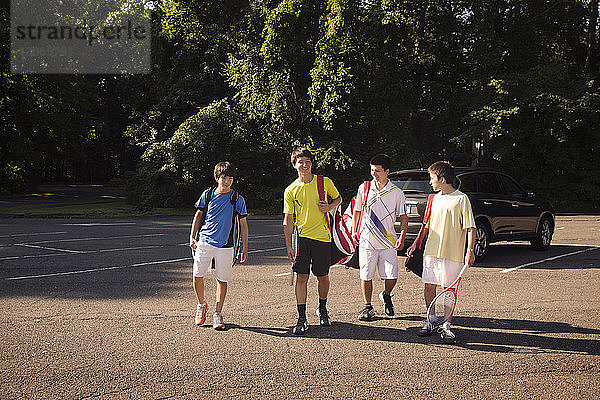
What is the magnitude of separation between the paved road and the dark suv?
918mm

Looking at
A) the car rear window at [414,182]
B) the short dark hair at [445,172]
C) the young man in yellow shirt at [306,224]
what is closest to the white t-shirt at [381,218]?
the young man in yellow shirt at [306,224]

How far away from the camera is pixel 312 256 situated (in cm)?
593

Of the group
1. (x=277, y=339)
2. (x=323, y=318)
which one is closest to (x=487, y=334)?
(x=323, y=318)

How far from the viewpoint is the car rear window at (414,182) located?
10.1 m

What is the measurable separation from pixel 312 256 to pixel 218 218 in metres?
1.07

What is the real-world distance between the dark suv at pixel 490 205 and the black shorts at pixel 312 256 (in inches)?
172

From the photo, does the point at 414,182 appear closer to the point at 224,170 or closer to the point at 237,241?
the point at 237,241

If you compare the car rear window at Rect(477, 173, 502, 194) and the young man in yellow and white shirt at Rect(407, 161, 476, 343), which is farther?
the car rear window at Rect(477, 173, 502, 194)

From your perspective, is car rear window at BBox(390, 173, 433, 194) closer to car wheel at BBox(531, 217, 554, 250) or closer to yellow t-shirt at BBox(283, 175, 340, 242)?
car wheel at BBox(531, 217, 554, 250)

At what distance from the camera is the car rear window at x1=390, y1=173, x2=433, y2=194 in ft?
33.2

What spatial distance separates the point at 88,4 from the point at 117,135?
503 inches

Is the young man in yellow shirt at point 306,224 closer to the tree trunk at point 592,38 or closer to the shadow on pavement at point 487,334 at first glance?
the shadow on pavement at point 487,334

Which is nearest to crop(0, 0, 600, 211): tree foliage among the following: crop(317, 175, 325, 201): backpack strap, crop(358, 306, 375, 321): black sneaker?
crop(358, 306, 375, 321): black sneaker

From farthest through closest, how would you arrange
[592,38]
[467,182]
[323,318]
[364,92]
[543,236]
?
[592,38] < [364,92] < [543,236] < [467,182] < [323,318]
